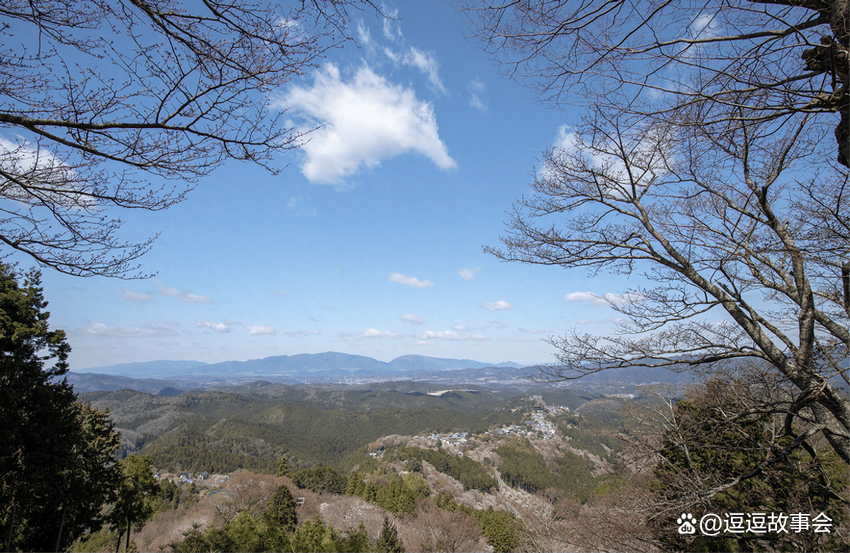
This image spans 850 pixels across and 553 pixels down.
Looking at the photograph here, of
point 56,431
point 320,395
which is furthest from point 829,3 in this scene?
point 320,395

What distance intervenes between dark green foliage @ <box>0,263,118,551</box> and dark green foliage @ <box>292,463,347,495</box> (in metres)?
24.7

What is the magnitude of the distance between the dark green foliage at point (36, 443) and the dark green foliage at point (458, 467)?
139ft

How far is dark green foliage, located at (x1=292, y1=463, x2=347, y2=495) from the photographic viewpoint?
33.1m

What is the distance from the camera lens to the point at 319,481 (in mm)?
34250

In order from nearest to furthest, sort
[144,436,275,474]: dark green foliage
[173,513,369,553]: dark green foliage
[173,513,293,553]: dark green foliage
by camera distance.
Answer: [173,513,293,553]: dark green foliage, [173,513,369,553]: dark green foliage, [144,436,275,474]: dark green foliage

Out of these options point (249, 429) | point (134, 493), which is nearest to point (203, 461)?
point (249, 429)

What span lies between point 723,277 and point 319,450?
8929cm

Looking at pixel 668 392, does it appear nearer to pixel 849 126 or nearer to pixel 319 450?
pixel 849 126

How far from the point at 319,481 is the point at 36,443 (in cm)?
3051

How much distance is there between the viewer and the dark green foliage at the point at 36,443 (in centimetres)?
840

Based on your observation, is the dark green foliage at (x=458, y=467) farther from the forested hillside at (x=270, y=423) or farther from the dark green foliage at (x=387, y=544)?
the dark green foliage at (x=387, y=544)

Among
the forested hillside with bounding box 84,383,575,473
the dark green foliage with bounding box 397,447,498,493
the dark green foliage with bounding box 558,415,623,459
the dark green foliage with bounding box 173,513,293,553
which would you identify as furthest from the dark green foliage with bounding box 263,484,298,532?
the dark green foliage with bounding box 558,415,623,459

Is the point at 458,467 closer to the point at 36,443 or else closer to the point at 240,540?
the point at 240,540

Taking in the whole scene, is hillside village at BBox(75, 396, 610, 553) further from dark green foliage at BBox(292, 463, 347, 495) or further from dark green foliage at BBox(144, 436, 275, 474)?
dark green foliage at BBox(144, 436, 275, 474)
